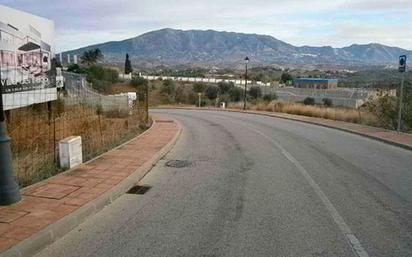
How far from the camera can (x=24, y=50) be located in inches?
Result: 573

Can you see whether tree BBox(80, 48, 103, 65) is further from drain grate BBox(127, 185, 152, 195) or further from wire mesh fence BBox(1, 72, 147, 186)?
drain grate BBox(127, 185, 152, 195)

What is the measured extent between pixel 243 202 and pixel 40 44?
10.8 meters

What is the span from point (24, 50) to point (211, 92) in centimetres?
6125

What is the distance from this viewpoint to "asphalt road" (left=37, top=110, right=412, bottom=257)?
19.2 feet

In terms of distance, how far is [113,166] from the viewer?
34.4 feet

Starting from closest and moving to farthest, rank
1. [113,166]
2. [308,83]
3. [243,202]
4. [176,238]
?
[176,238] < [243,202] < [113,166] < [308,83]

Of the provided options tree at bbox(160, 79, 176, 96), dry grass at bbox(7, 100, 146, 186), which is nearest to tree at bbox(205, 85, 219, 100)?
tree at bbox(160, 79, 176, 96)

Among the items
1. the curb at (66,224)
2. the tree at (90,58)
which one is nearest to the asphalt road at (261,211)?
the curb at (66,224)

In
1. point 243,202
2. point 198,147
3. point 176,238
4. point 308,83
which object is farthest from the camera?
point 308,83

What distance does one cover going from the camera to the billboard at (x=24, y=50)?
43.8 feet

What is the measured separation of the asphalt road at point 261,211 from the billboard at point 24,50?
5.17 metres

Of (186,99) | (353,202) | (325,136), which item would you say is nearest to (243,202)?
(353,202)

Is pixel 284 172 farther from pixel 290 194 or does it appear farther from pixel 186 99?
pixel 186 99

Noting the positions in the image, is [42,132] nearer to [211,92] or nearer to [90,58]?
[211,92]
